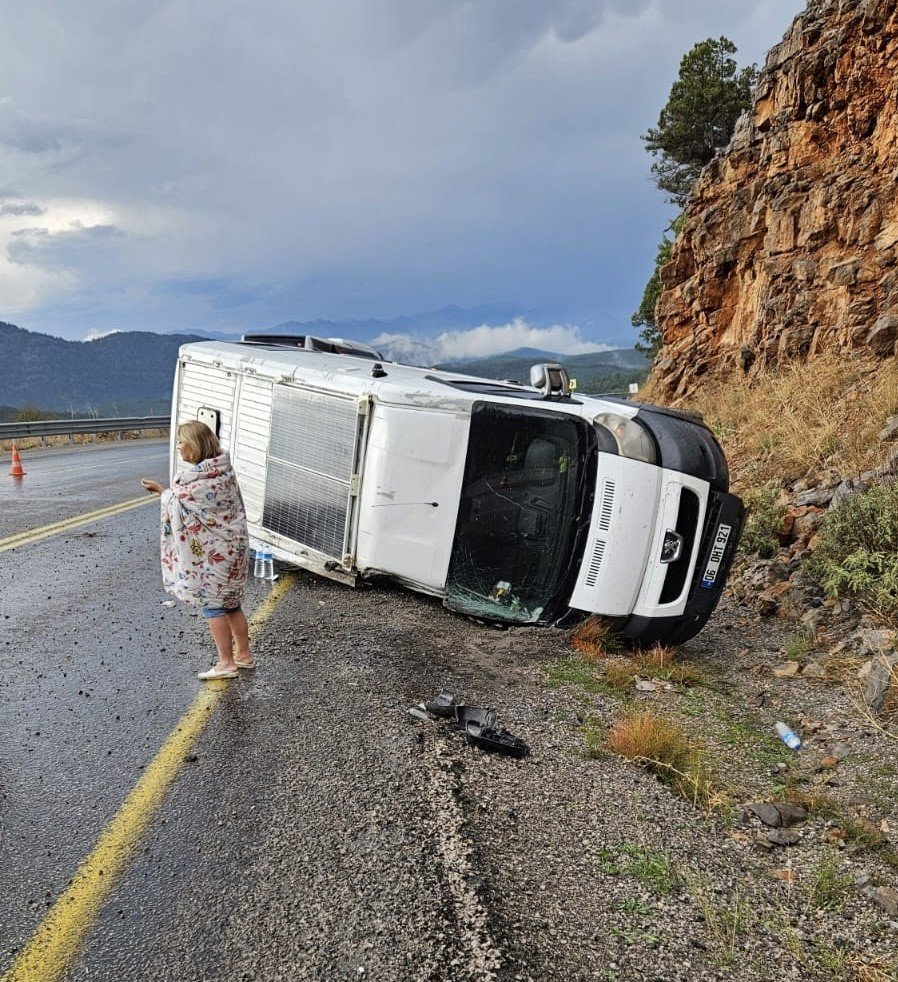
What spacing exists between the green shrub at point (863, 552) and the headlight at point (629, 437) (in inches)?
75.4

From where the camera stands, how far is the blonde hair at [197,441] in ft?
14.4

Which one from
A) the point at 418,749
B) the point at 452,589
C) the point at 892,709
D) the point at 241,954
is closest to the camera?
the point at 241,954

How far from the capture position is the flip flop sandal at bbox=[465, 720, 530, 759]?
3.73 meters

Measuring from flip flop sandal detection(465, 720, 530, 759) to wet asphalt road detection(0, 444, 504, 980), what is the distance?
13.8 inches

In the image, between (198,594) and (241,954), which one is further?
(198,594)

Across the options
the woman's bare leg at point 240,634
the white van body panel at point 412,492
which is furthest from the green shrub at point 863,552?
the woman's bare leg at point 240,634

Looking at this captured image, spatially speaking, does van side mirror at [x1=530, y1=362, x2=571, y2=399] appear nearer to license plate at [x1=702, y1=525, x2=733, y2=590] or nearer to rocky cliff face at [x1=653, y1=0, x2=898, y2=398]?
license plate at [x1=702, y1=525, x2=733, y2=590]

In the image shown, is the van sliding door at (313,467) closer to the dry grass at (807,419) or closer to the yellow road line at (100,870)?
the yellow road line at (100,870)

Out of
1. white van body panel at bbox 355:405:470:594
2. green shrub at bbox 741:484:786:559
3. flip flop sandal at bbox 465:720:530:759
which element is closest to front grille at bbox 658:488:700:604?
white van body panel at bbox 355:405:470:594

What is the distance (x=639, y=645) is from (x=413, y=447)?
7.76 ft

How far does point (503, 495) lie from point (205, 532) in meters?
2.26

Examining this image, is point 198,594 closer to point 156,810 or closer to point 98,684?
point 98,684

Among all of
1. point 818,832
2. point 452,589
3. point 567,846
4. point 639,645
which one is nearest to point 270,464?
point 452,589

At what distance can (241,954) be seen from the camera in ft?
7.64
